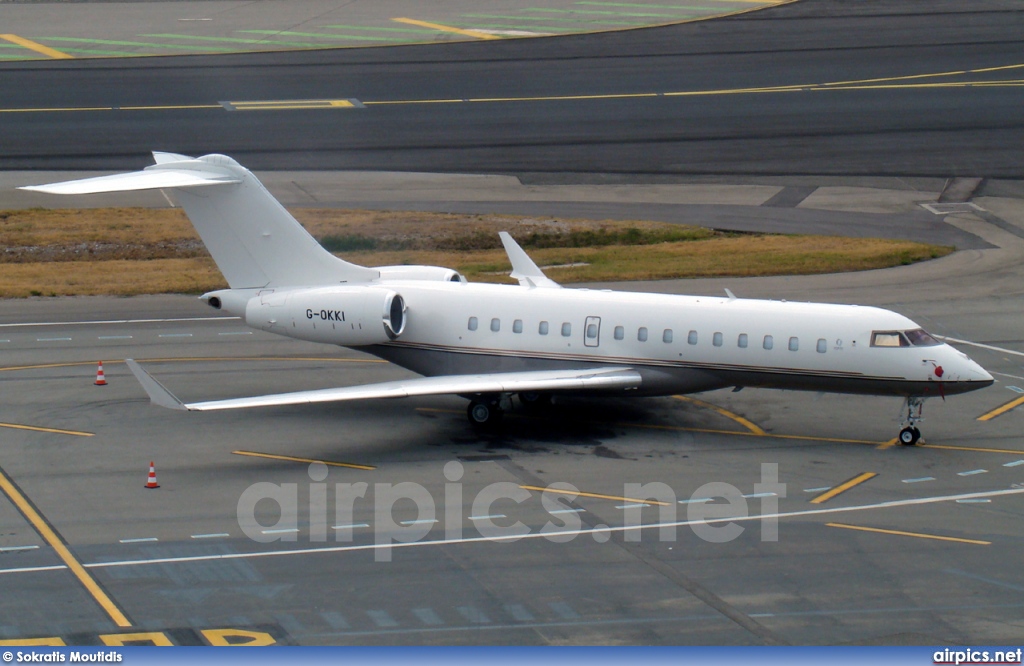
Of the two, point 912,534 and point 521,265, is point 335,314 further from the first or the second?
point 912,534

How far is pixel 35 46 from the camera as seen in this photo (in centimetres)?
7519

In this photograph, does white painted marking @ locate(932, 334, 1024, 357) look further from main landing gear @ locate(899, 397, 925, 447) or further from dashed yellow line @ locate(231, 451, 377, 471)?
dashed yellow line @ locate(231, 451, 377, 471)

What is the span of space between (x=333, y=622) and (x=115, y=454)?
10.8 meters

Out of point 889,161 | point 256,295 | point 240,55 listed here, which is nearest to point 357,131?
point 240,55

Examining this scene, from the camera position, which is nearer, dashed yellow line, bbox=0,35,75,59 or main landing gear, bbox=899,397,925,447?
main landing gear, bbox=899,397,925,447

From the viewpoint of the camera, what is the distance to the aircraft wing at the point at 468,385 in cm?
2836

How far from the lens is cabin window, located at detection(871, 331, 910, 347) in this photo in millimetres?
28812

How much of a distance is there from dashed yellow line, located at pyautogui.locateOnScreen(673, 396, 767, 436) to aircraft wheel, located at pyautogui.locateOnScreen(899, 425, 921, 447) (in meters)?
3.18

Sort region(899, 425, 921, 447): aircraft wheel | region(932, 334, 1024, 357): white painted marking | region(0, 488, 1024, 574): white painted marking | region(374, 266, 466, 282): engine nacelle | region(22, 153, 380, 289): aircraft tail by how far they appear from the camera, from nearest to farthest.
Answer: region(0, 488, 1024, 574): white painted marking, region(899, 425, 921, 447): aircraft wheel, region(22, 153, 380, 289): aircraft tail, region(374, 266, 466, 282): engine nacelle, region(932, 334, 1024, 357): white painted marking

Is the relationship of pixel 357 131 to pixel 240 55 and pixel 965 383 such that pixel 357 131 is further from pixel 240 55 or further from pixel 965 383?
pixel 965 383

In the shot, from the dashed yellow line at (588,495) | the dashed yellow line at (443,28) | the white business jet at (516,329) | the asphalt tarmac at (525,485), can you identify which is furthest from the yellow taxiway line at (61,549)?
the dashed yellow line at (443,28)

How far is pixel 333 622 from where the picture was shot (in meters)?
20.1

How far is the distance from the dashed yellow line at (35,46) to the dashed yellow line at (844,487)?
59.0 metres

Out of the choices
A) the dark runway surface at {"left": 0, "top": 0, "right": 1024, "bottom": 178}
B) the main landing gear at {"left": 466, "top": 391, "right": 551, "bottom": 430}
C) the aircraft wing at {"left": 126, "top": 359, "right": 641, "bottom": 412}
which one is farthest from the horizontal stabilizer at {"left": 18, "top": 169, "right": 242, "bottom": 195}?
the dark runway surface at {"left": 0, "top": 0, "right": 1024, "bottom": 178}
